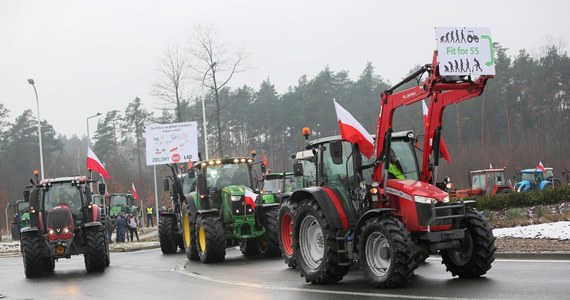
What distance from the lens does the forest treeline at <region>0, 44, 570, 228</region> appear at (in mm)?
65000

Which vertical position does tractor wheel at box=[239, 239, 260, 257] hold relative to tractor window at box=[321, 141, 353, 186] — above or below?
below

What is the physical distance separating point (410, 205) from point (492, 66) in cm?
246

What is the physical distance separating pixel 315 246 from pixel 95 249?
6950 mm

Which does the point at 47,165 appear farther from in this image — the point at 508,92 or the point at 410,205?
the point at 410,205

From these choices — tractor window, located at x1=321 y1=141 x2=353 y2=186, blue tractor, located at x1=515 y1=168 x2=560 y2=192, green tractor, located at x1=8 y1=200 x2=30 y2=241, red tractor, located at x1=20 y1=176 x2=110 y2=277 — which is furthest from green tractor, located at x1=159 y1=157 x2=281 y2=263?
blue tractor, located at x1=515 y1=168 x2=560 y2=192

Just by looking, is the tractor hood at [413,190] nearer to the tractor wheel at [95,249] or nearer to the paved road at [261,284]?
the paved road at [261,284]

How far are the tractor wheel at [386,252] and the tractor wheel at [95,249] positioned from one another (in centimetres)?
864

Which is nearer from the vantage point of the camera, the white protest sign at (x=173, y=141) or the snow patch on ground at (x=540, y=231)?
the snow patch on ground at (x=540, y=231)

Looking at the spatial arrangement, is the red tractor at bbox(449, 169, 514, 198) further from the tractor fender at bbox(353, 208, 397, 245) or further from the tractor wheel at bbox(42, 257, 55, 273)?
the tractor fender at bbox(353, 208, 397, 245)

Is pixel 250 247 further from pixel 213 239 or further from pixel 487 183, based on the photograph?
pixel 487 183

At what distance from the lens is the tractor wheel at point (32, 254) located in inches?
707

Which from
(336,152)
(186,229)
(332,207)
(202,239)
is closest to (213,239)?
(202,239)

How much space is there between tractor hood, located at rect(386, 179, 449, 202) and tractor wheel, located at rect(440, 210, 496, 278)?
0.70 meters

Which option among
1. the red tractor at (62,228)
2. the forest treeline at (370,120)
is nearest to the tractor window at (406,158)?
the red tractor at (62,228)
